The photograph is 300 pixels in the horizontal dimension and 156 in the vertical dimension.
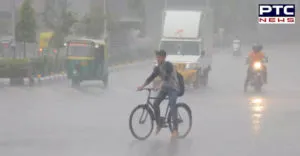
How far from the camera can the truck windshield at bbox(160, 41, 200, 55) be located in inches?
1219

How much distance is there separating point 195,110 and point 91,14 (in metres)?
29.3

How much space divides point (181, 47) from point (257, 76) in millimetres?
3958

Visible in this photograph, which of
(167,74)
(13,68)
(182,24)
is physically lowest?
(13,68)

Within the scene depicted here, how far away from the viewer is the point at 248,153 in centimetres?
1255

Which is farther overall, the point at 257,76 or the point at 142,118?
the point at 257,76

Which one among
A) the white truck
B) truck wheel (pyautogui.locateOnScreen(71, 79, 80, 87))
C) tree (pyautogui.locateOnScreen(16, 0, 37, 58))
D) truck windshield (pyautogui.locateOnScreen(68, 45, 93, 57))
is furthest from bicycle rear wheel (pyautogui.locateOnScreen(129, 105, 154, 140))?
tree (pyautogui.locateOnScreen(16, 0, 37, 58))

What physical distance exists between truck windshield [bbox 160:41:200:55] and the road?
5.42ft

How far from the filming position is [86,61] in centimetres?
3123

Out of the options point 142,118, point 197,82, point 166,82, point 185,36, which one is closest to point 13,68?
point 185,36

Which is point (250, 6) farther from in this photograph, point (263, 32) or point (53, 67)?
point (53, 67)

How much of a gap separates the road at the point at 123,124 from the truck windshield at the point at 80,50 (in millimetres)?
1681

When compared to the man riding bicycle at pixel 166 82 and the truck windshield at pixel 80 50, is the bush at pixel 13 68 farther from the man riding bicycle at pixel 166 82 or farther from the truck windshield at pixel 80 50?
the man riding bicycle at pixel 166 82

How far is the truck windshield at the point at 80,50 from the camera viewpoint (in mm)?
31578

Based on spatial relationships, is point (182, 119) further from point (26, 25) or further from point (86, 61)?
point (26, 25)
